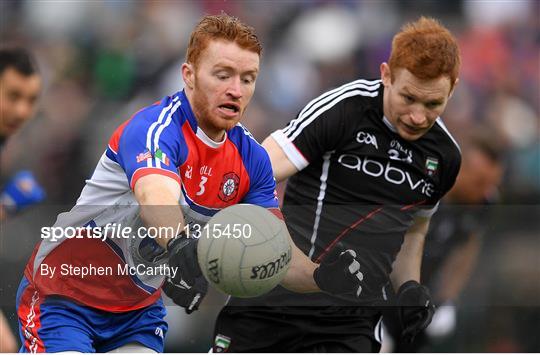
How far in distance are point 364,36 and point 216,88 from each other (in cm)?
337

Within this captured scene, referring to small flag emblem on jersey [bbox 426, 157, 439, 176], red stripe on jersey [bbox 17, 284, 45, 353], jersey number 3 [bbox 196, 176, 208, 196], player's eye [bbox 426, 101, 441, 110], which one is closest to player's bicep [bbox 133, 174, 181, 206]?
jersey number 3 [bbox 196, 176, 208, 196]

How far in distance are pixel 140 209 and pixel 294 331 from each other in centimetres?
118

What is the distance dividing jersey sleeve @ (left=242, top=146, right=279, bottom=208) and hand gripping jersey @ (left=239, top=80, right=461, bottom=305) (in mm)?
491

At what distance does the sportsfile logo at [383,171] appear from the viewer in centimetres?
484

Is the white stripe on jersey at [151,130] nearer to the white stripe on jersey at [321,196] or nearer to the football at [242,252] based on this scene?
the football at [242,252]

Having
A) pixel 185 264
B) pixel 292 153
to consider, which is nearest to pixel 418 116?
pixel 292 153

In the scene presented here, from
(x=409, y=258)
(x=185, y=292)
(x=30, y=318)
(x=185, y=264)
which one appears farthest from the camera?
(x=409, y=258)

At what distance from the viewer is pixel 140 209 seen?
12.8 ft

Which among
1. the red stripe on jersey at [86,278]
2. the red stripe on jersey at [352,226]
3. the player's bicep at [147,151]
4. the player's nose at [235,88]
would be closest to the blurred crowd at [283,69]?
the red stripe on jersey at [352,226]

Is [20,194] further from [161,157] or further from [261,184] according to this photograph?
[161,157]

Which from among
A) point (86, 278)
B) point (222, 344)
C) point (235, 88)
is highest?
point (235, 88)

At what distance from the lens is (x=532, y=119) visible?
24.0ft

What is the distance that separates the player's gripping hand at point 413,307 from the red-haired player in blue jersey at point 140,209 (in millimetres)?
993

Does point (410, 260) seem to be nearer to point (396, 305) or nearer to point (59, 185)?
point (396, 305)
